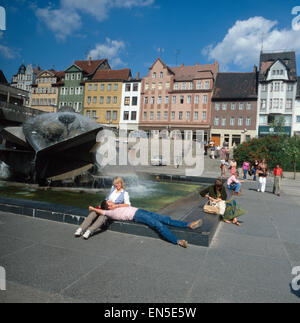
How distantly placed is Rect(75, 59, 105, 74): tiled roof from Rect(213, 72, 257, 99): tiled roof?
2704 centimetres

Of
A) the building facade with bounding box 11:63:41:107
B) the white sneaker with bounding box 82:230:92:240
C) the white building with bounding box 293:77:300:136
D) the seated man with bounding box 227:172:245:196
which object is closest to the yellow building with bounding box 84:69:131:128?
the building facade with bounding box 11:63:41:107

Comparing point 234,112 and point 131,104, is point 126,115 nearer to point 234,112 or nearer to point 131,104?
point 131,104

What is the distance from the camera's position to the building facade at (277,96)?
153ft

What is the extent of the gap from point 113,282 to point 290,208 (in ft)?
26.6

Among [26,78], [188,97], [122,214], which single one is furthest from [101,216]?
[26,78]

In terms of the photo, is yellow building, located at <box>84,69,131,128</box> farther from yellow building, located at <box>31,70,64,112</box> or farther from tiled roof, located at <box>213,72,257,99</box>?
tiled roof, located at <box>213,72,257,99</box>

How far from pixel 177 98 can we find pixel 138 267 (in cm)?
5099

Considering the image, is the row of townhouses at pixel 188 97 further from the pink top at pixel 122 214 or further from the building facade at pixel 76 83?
the pink top at pixel 122 214

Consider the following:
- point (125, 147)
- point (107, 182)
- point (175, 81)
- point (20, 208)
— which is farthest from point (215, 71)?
point (20, 208)

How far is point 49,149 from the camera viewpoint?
9.17 metres

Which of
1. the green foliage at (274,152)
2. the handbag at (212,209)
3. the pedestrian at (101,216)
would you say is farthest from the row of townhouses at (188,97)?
the pedestrian at (101,216)

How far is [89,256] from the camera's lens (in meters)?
4.09

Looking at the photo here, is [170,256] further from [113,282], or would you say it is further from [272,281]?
[272,281]

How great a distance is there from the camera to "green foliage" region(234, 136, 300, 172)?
29.2 meters
